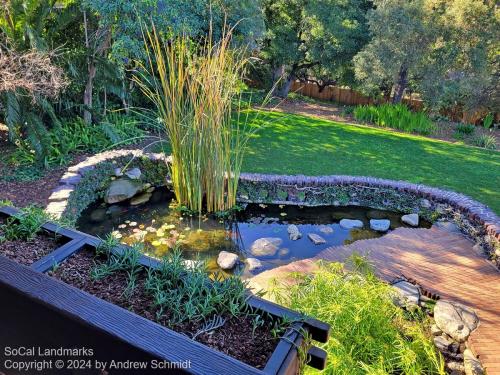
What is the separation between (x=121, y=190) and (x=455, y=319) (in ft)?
11.1

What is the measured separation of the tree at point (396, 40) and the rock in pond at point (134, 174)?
574 cm

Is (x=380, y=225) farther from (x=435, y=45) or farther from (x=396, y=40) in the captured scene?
(x=435, y=45)

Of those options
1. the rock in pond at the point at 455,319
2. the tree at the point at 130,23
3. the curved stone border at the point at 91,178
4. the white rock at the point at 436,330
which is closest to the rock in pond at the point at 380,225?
the rock in pond at the point at 455,319

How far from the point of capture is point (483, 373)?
209 centimetres

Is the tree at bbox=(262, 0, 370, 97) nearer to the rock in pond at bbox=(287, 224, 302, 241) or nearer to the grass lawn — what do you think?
the grass lawn

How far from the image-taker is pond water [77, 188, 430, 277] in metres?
3.43

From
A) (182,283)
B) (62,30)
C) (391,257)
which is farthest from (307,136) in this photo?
(182,283)

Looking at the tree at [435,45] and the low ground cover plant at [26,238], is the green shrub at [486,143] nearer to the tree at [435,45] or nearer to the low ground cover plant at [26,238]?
the tree at [435,45]

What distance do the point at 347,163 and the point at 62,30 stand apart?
413cm

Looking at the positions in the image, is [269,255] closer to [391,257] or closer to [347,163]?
[391,257]

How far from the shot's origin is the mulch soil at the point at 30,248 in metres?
1.30

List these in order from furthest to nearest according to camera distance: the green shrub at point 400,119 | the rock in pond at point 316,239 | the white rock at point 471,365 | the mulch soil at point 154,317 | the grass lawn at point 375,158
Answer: the green shrub at point 400,119 < the grass lawn at point 375,158 < the rock in pond at point 316,239 < the white rock at point 471,365 < the mulch soil at point 154,317

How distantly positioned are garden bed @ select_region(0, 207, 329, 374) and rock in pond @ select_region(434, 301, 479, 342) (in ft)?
5.76

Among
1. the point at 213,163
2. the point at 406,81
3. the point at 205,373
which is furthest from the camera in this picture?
the point at 406,81
